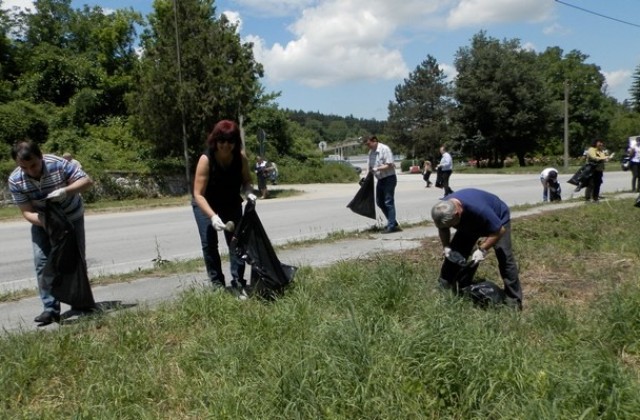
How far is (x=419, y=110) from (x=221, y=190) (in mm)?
69422

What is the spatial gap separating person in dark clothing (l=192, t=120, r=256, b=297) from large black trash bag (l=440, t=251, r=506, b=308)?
5.94 feet

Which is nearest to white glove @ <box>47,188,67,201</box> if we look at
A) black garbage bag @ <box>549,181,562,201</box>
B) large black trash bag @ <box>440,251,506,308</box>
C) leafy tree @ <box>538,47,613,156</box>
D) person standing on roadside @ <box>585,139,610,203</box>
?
large black trash bag @ <box>440,251,506,308</box>

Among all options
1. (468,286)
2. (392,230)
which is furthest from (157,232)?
(468,286)

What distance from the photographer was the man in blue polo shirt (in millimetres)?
4770

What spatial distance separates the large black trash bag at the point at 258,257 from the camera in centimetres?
509

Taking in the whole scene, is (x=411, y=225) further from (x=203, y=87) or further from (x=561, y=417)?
(x=203, y=87)

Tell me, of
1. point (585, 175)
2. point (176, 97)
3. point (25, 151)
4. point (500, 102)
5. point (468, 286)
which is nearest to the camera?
point (25, 151)

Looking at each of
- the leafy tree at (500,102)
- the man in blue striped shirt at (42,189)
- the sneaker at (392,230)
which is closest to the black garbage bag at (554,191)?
the sneaker at (392,230)

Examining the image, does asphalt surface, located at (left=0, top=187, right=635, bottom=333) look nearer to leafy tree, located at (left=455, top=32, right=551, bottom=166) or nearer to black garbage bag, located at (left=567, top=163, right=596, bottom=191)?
black garbage bag, located at (left=567, top=163, right=596, bottom=191)

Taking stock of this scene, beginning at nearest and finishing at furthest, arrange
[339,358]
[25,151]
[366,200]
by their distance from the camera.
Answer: [339,358], [25,151], [366,200]

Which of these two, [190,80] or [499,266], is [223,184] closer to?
[499,266]

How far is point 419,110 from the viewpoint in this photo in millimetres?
72500

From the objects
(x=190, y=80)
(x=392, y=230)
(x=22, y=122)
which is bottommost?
(x=392, y=230)

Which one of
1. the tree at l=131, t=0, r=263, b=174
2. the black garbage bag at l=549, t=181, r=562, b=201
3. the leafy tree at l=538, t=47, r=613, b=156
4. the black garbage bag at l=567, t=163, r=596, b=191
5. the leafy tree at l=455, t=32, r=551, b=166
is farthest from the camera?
the leafy tree at l=538, t=47, r=613, b=156
